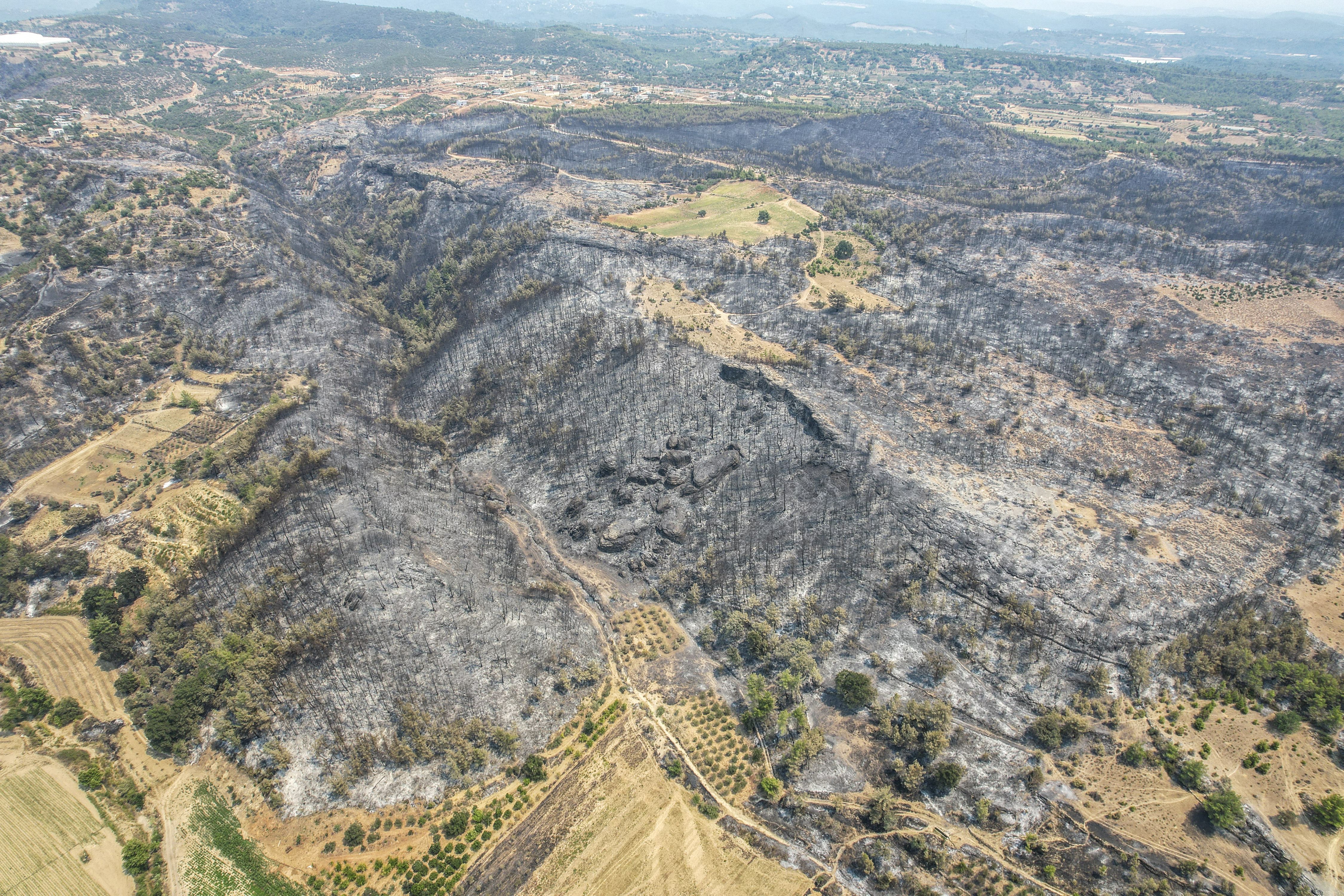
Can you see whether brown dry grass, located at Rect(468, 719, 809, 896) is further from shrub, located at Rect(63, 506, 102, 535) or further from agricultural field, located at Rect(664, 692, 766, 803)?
shrub, located at Rect(63, 506, 102, 535)

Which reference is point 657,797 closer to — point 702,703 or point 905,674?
point 702,703

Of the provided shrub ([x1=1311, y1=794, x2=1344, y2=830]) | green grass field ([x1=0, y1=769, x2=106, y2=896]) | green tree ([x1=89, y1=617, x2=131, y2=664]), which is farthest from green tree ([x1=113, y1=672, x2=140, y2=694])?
shrub ([x1=1311, y1=794, x2=1344, y2=830])

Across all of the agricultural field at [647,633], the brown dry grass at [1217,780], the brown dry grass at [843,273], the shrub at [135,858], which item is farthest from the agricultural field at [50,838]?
the brown dry grass at [843,273]

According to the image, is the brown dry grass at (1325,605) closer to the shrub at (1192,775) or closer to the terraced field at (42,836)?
the shrub at (1192,775)

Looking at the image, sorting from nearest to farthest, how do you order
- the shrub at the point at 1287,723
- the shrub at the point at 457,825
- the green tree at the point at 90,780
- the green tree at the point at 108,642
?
the shrub at the point at 457,825
the shrub at the point at 1287,723
the green tree at the point at 90,780
the green tree at the point at 108,642

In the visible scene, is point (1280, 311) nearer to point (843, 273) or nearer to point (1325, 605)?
point (1325, 605)

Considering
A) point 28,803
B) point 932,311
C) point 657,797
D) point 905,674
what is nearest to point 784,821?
point 657,797
